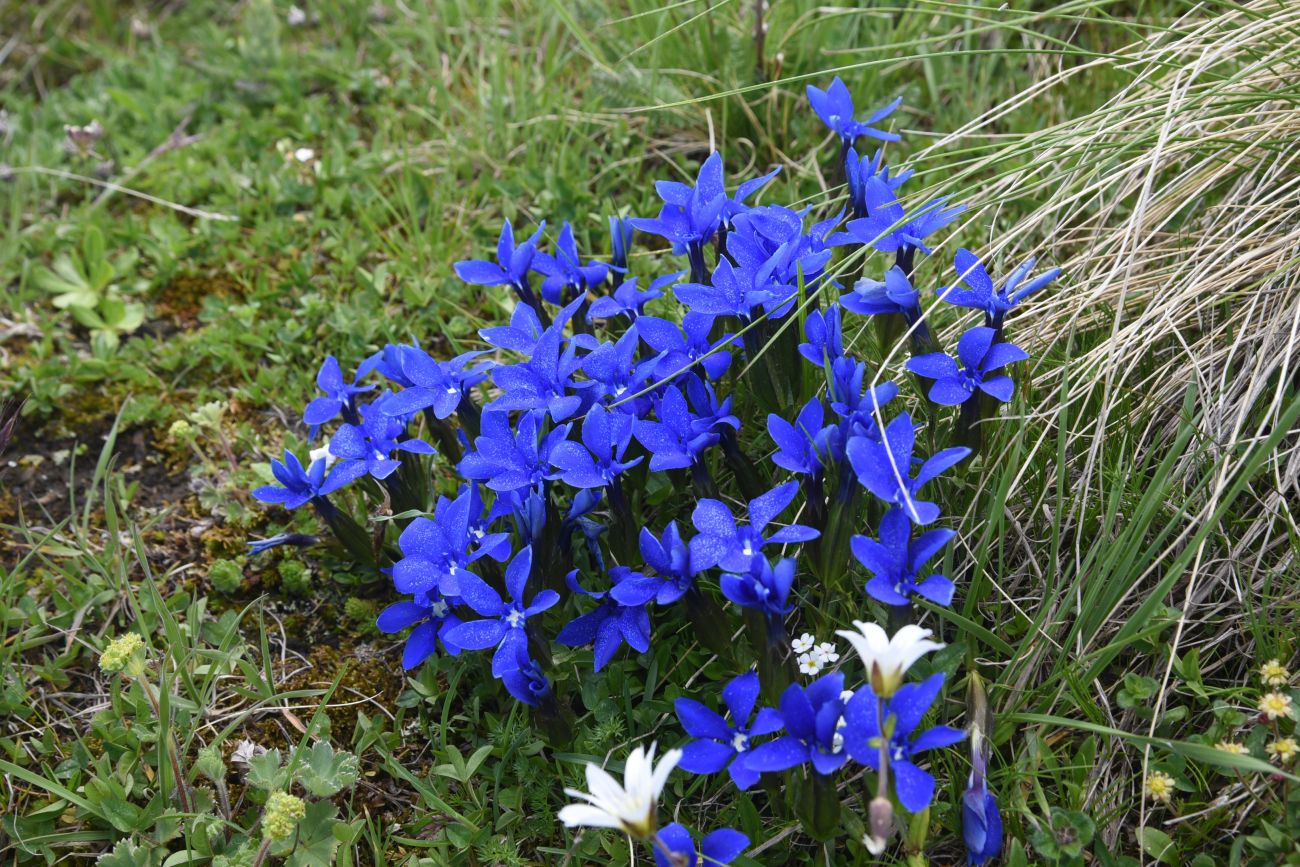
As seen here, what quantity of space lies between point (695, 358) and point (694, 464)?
0.21 meters

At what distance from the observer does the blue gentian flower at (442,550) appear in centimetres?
192

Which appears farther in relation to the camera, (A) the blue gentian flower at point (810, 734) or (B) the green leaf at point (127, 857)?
(B) the green leaf at point (127, 857)

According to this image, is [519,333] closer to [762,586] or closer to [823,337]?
[823,337]

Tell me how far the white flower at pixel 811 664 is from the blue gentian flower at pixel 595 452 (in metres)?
0.45

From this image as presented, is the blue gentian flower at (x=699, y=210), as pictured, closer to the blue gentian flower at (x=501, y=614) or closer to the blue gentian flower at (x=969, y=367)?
the blue gentian flower at (x=969, y=367)

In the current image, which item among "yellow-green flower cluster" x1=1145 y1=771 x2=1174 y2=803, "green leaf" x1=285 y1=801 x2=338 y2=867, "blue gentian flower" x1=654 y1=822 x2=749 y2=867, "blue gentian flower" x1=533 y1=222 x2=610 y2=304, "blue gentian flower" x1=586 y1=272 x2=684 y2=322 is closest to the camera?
"blue gentian flower" x1=654 y1=822 x2=749 y2=867

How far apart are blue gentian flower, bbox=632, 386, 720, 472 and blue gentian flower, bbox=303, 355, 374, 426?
2.38 feet

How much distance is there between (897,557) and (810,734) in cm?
31

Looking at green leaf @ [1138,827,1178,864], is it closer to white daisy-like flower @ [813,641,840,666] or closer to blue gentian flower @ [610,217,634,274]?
Answer: white daisy-like flower @ [813,641,840,666]

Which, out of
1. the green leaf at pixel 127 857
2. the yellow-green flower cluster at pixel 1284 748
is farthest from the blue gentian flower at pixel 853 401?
the green leaf at pixel 127 857

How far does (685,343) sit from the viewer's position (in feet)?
6.84

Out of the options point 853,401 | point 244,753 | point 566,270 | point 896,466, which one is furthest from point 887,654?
point 244,753

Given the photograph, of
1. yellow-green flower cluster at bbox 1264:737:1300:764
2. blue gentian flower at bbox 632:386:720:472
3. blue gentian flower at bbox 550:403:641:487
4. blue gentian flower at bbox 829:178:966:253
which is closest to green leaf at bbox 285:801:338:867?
blue gentian flower at bbox 550:403:641:487

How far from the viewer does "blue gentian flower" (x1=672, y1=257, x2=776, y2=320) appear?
202 cm
